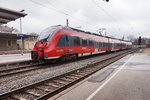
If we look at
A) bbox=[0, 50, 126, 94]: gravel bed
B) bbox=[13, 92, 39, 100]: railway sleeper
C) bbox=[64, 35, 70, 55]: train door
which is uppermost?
bbox=[64, 35, 70, 55]: train door

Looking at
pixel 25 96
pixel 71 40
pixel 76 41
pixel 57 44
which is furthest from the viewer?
pixel 76 41

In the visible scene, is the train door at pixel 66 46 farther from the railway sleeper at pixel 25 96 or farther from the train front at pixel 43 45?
the railway sleeper at pixel 25 96

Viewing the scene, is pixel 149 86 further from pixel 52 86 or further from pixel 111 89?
pixel 52 86

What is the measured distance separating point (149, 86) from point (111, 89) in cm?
171

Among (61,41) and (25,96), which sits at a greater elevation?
(61,41)

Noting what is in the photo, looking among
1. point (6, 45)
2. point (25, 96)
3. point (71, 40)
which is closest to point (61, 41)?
point (71, 40)

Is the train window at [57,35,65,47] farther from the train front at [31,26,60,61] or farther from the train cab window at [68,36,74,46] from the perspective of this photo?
the train cab window at [68,36,74,46]

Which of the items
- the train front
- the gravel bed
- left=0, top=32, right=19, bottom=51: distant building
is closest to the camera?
the gravel bed

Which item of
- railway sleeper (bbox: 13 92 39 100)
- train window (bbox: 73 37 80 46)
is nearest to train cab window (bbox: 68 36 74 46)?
train window (bbox: 73 37 80 46)

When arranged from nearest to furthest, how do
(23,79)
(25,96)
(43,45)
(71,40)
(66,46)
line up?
1. (25,96)
2. (23,79)
3. (43,45)
4. (66,46)
5. (71,40)

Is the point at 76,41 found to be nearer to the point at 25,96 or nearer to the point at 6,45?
the point at 25,96

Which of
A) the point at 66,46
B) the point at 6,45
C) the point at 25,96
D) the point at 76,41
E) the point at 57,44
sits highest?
the point at 6,45

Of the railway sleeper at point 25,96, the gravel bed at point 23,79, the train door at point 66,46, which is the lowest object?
the railway sleeper at point 25,96

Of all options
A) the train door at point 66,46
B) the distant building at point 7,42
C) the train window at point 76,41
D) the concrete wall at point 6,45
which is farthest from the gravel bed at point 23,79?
the concrete wall at point 6,45
